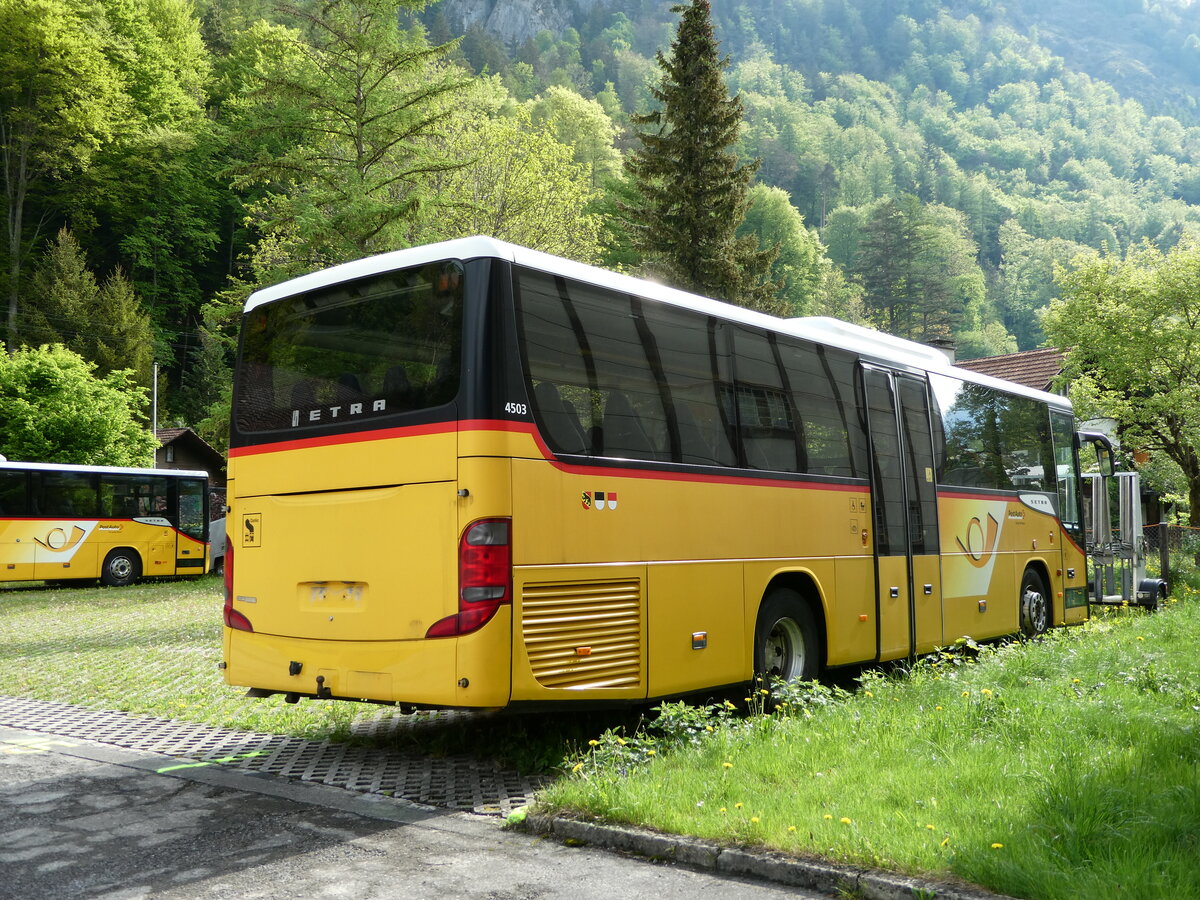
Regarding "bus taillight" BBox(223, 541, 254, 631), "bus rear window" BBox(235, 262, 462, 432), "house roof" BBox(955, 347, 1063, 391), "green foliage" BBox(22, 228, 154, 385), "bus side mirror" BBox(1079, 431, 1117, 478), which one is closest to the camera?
"bus rear window" BBox(235, 262, 462, 432)

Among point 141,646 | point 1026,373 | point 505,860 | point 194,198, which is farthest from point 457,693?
point 194,198

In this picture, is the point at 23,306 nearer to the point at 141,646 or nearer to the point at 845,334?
the point at 141,646

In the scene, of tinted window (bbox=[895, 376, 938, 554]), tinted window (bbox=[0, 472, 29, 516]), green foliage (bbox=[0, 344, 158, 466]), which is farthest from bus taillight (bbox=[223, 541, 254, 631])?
green foliage (bbox=[0, 344, 158, 466])

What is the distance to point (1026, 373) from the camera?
140ft

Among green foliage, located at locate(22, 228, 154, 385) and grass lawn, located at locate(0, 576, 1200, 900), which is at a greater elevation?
green foliage, located at locate(22, 228, 154, 385)

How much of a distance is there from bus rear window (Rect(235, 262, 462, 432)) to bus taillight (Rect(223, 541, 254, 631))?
0.90 meters

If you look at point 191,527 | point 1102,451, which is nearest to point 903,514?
point 1102,451

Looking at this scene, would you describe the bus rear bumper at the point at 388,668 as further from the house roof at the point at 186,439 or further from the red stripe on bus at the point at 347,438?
the house roof at the point at 186,439

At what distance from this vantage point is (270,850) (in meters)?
5.29

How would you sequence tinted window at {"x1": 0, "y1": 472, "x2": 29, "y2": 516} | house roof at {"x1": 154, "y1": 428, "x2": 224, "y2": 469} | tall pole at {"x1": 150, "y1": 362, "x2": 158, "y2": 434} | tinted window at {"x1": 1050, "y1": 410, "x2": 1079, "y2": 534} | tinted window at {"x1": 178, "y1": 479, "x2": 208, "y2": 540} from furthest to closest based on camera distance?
house roof at {"x1": 154, "y1": 428, "x2": 224, "y2": 469} < tall pole at {"x1": 150, "y1": 362, "x2": 158, "y2": 434} < tinted window at {"x1": 178, "y1": 479, "x2": 208, "y2": 540} < tinted window at {"x1": 0, "y1": 472, "x2": 29, "y2": 516} < tinted window at {"x1": 1050, "y1": 410, "x2": 1079, "y2": 534}

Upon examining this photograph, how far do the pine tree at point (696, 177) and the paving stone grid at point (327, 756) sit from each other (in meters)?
25.0

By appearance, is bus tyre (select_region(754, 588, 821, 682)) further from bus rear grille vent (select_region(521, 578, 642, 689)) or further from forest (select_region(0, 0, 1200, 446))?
forest (select_region(0, 0, 1200, 446))

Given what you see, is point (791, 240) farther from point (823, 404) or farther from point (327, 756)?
point (327, 756)

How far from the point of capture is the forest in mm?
22812
